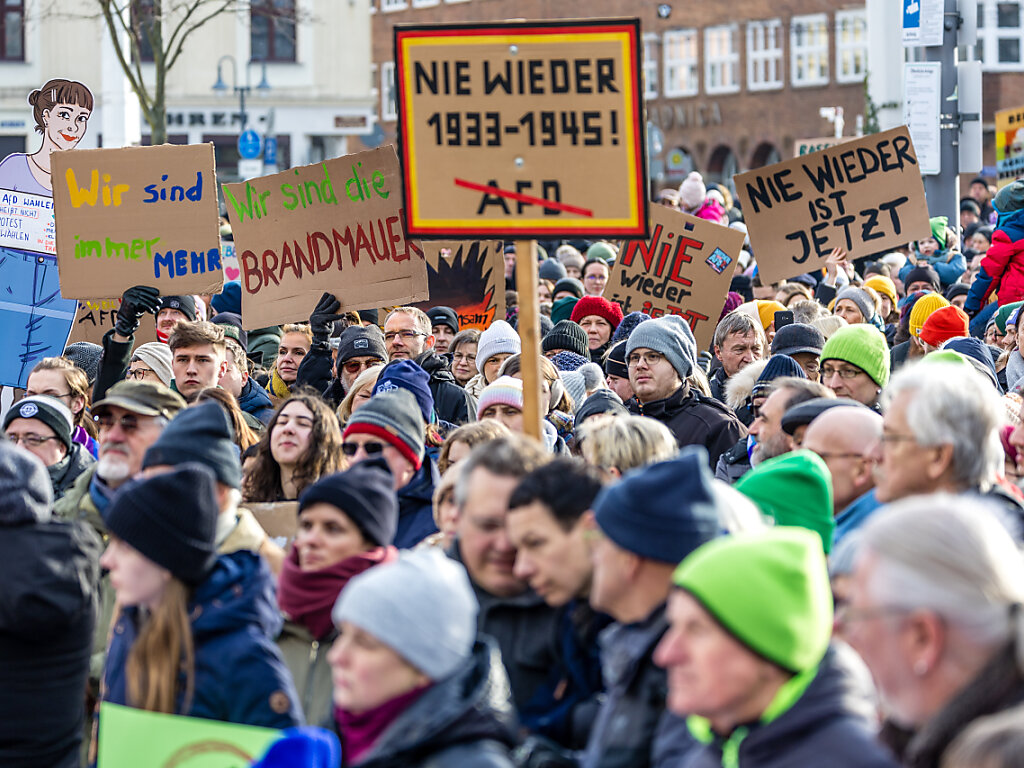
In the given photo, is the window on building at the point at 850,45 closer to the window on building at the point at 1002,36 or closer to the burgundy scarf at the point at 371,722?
the window on building at the point at 1002,36

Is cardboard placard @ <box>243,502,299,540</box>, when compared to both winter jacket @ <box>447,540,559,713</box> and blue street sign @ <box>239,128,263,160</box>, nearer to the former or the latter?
winter jacket @ <box>447,540,559,713</box>

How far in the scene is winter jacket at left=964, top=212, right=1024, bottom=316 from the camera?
9.97 m

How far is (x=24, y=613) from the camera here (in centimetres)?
387

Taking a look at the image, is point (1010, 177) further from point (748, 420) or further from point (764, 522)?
point (764, 522)

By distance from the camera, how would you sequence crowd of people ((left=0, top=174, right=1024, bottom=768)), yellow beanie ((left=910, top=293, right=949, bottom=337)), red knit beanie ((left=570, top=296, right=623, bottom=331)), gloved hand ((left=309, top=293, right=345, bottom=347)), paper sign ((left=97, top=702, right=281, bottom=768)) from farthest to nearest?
red knit beanie ((left=570, top=296, right=623, bottom=331)), yellow beanie ((left=910, top=293, right=949, bottom=337)), gloved hand ((left=309, top=293, right=345, bottom=347)), paper sign ((left=97, top=702, right=281, bottom=768)), crowd of people ((left=0, top=174, right=1024, bottom=768))

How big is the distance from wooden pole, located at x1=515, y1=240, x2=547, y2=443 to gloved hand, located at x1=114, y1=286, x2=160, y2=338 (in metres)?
3.24

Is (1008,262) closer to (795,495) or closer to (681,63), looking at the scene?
(795,495)

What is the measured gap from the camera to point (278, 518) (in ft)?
16.8

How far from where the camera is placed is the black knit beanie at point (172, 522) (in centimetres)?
363

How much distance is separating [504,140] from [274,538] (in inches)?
58.2

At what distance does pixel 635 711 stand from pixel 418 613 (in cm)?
47

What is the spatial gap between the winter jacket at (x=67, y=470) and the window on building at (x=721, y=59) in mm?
52513

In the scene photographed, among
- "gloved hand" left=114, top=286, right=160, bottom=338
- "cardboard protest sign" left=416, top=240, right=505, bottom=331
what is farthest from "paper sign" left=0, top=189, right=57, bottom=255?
"cardboard protest sign" left=416, top=240, right=505, bottom=331

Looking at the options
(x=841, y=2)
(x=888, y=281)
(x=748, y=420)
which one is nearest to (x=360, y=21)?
(x=841, y=2)
